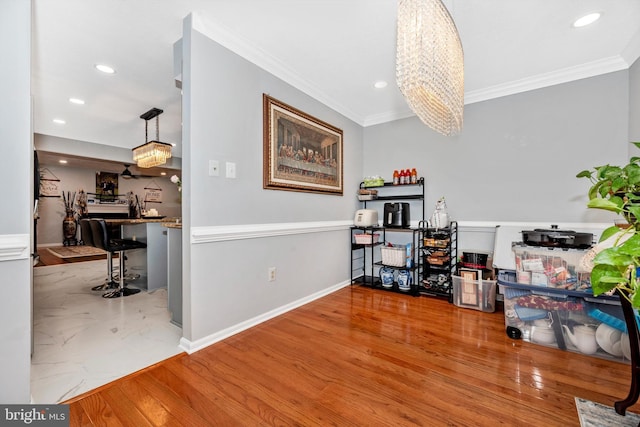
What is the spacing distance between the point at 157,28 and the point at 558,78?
362 cm

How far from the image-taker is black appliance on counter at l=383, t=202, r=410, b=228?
3.27 meters

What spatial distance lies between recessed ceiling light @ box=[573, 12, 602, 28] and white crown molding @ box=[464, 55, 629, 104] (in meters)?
0.71

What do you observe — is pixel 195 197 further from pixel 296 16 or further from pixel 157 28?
pixel 296 16

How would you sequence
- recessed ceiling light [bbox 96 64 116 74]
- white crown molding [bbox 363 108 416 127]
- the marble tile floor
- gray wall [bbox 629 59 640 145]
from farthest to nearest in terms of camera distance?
white crown molding [bbox 363 108 416 127] < recessed ceiling light [bbox 96 64 116 74] < gray wall [bbox 629 59 640 145] < the marble tile floor

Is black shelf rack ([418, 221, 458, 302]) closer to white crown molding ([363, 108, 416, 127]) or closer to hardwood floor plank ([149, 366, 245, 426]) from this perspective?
white crown molding ([363, 108, 416, 127])

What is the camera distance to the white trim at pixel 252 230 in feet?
6.19

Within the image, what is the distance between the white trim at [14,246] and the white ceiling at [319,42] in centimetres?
157

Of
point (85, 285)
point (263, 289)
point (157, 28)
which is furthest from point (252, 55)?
point (85, 285)

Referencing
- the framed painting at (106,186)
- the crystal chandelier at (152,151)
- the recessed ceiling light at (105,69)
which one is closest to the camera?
the recessed ceiling light at (105,69)

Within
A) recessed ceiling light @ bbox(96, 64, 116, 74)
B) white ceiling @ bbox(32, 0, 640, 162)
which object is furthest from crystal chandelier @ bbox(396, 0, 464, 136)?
recessed ceiling light @ bbox(96, 64, 116, 74)

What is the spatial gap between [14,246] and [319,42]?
2294mm

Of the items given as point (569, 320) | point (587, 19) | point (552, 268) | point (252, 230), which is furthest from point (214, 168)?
point (587, 19)

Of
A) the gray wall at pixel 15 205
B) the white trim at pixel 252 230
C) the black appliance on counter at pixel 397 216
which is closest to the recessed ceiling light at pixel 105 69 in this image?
the gray wall at pixel 15 205

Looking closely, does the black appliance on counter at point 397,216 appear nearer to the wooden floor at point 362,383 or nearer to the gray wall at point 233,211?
the gray wall at point 233,211
